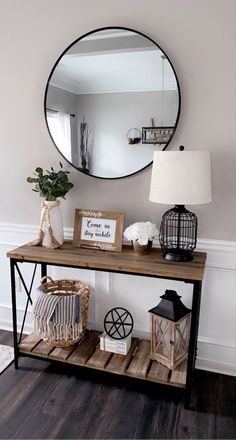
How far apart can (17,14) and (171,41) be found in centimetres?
98

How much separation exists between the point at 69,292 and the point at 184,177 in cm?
110

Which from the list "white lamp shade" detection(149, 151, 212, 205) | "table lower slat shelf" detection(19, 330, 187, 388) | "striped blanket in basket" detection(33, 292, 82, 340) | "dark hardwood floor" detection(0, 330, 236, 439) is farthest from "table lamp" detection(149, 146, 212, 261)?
"dark hardwood floor" detection(0, 330, 236, 439)

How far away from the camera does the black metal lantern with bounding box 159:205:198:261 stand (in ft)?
5.74

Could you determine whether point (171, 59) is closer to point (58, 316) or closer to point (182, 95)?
point (182, 95)

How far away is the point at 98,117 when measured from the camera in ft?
6.49

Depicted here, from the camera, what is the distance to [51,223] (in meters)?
1.98

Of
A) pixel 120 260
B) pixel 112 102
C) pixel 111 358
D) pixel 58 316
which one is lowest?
pixel 111 358

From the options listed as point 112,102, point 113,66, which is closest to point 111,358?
point 112,102

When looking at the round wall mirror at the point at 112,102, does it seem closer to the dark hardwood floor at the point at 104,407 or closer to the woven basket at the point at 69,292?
the woven basket at the point at 69,292

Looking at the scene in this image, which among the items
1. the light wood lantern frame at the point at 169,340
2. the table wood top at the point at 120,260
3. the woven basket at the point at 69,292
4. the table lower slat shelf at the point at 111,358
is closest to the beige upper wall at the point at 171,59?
the table wood top at the point at 120,260

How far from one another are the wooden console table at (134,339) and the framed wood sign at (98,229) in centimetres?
5

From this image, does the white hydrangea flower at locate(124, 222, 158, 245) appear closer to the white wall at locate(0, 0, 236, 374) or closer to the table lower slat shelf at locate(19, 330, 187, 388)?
the white wall at locate(0, 0, 236, 374)

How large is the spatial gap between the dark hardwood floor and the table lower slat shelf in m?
0.08

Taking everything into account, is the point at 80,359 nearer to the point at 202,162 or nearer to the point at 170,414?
Result: the point at 170,414
